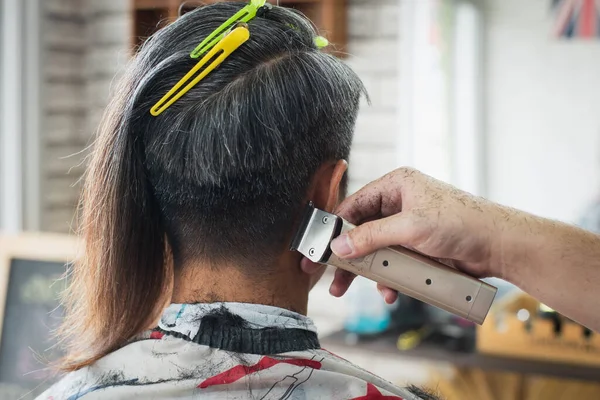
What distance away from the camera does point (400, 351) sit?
195 centimetres

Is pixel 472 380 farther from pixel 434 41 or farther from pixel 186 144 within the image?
pixel 186 144

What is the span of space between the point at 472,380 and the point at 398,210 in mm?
1394

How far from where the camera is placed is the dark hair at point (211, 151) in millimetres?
813

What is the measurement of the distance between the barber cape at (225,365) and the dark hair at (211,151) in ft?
0.19

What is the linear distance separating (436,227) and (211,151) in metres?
0.26

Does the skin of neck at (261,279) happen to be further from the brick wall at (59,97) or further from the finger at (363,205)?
the brick wall at (59,97)

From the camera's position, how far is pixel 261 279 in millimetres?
862

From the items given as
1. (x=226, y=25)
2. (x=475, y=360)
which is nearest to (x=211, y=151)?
(x=226, y=25)

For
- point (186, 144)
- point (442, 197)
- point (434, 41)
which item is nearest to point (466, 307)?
point (442, 197)

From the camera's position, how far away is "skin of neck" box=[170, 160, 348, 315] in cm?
85

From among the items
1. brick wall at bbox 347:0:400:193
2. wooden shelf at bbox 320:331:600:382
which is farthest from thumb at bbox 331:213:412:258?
brick wall at bbox 347:0:400:193

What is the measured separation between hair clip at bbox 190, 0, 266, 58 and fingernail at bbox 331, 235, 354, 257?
26cm

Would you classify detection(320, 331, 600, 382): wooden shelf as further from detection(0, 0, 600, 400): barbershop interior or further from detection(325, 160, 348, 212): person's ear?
detection(325, 160, 348, 212): person's ear

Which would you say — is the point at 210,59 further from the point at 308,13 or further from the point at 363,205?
the point at 308,13
